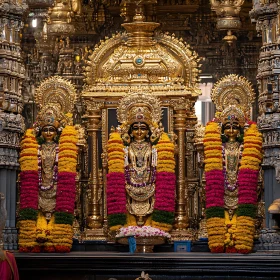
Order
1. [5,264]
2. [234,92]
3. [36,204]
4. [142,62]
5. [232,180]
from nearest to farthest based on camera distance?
[5,264] < [232,180] < [36,204] < [234,92] < [142,62]

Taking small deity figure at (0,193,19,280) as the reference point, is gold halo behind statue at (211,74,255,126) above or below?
above

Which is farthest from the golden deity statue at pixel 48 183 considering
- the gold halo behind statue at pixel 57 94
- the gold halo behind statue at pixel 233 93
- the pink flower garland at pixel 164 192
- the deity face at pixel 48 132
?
the gold halo behind statue at pixel 233 93

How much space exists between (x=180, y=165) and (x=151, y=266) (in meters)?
3.47

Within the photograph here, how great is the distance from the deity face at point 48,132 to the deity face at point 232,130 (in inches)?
123

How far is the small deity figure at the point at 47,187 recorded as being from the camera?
30.5 m

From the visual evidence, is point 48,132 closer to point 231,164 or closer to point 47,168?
point 47,168

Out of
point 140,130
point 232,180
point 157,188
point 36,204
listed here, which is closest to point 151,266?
point 157,188

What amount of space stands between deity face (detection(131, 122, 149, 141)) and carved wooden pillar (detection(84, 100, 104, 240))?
0.97m

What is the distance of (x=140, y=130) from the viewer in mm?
31203

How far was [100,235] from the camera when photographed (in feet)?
104

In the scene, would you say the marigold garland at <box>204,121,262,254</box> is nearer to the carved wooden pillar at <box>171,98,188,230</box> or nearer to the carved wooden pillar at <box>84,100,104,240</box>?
the carved wooden pillar at <box>171,98,188,230</box>

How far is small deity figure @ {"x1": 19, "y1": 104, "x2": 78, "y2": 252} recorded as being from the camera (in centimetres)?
3055

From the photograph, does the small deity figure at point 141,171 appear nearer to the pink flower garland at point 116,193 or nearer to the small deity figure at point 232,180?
the pink flower garland at point 116,193

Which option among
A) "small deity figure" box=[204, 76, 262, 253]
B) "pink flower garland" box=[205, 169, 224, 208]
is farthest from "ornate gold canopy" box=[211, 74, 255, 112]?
"pink flower garland" box=[205, 169, 224, 208]
